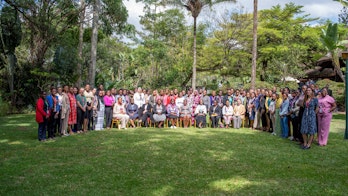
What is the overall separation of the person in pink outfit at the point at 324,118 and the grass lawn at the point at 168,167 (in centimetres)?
29

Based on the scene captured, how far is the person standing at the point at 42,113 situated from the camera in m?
8.69

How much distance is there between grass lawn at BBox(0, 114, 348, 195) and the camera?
4.87m

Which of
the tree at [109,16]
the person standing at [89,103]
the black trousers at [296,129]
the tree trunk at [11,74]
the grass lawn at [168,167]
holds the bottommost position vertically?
the grass lawn at [168,167]

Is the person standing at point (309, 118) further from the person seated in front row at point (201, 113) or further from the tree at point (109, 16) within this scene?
the tree at point (109, 16)

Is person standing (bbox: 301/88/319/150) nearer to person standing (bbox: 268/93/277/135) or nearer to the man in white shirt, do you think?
person standing (bbox: 268/93/277/135)

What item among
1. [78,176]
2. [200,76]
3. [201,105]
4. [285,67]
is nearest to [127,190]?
[78,176]

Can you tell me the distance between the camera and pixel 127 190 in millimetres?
4766

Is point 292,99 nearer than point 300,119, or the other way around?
point 300,119

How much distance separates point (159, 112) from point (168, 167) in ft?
22.7

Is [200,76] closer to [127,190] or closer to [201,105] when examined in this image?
[201,105]

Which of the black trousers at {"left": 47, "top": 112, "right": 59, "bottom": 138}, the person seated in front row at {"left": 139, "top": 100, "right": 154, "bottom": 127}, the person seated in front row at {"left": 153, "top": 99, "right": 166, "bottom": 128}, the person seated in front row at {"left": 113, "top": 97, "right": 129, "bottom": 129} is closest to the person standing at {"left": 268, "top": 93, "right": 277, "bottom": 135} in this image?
the person seated in front row at {"left": 153, "top": 99, "right": 166, "bottom": 128}

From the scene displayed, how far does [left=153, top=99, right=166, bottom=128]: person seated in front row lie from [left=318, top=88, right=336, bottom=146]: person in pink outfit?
6.30 metres

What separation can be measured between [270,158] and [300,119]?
2885 millimetres

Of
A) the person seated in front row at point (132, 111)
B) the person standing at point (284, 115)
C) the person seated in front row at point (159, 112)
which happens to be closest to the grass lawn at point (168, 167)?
the person standing at point (284, 115)
